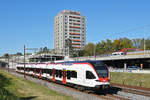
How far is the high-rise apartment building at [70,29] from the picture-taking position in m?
146

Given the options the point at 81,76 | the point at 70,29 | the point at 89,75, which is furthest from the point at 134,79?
the point at 70,29

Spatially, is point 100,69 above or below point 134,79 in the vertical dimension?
above

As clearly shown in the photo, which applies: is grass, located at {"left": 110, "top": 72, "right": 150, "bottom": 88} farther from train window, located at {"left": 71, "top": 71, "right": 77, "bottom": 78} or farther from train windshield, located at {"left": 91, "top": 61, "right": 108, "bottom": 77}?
train window, located at {"left": 71, "top": 71, "right": 77, "bottom": 78}

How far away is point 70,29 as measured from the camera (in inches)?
5842

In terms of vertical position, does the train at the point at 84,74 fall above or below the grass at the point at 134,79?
above

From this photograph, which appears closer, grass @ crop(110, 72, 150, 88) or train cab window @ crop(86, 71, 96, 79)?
train cab window @ crop(86, 71, 96, 79)

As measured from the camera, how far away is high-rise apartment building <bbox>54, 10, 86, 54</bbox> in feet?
479

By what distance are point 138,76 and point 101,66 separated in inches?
610

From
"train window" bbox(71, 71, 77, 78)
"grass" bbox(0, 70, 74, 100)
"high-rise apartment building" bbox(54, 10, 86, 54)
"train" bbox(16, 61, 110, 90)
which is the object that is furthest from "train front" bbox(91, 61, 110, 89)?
"high-rise apartment building" bbox(54, 10, 86, 54)

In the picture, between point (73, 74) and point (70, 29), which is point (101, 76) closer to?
point (73, 74)

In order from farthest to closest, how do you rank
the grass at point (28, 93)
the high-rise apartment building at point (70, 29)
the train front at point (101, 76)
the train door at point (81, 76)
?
the high-rise apartment building at point (70, 29) < the train door at point (81, 76) < the train front at point (101, 76) < the grass at point (28, 93)

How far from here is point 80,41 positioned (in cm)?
15412

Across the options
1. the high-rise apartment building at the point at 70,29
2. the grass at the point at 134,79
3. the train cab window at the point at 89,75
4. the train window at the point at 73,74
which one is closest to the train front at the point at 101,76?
the train cab window at the point at 89,75

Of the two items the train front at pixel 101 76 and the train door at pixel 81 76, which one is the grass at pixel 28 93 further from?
the train front at pixel 101 76
